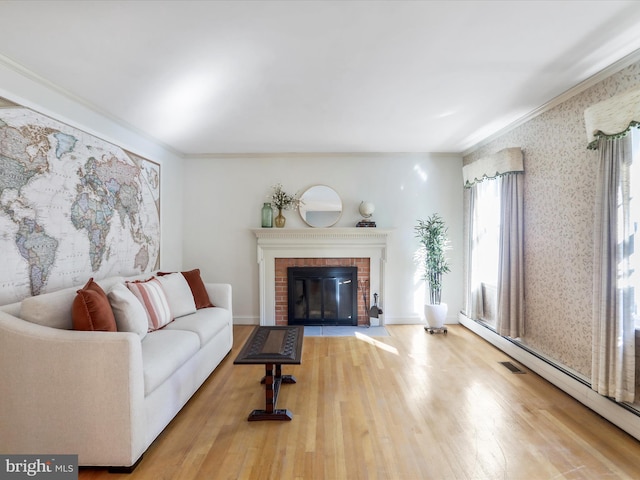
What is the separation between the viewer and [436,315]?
4.32 meters

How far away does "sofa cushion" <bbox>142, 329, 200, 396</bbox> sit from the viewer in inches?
80.1

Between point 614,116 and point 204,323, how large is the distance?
3.49 metres

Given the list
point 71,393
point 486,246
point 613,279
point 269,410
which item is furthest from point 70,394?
point 486,246

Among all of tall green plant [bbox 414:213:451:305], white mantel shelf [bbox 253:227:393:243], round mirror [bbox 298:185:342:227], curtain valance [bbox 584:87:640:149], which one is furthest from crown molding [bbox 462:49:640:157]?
round mirror [bbox 298:185:342:227]

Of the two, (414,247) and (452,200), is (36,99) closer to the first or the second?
(414,247)

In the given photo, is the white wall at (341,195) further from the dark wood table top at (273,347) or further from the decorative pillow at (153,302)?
the dark wood table top at (273,347)

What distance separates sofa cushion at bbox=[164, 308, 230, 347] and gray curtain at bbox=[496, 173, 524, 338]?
2908mm

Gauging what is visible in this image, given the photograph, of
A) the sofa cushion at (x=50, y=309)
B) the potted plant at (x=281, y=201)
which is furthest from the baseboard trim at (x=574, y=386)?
the sofa cushion at (x=50, y=309)

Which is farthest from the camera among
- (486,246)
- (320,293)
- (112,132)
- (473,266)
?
(320,293)

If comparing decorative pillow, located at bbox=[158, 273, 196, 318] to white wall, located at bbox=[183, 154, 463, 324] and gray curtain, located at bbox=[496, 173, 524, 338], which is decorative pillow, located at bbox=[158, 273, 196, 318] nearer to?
white wall, located at bbox=[183, 154, 463, 324]

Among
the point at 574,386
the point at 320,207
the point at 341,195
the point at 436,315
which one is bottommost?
the point at 574,386

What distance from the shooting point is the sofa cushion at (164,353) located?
2035 millimetres

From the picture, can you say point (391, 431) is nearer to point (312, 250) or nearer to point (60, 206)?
point (312, 250)

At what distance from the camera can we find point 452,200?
15.5 ft
